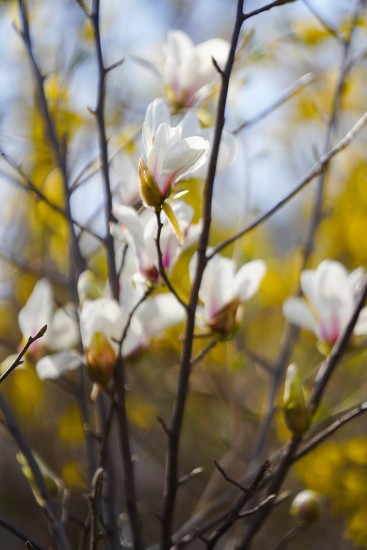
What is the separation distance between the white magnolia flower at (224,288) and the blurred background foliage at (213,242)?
0.14 metres

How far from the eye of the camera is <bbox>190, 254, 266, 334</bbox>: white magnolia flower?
0.79 metres

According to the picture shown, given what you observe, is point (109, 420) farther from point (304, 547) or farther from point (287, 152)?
point (287, 152)

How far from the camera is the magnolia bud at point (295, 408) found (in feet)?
2.31

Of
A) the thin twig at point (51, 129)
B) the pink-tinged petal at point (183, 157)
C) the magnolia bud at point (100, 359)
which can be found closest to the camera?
the pink-tinged petal at point (183, 157)

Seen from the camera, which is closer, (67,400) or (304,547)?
(304,547)

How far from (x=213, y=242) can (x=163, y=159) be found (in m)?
0.98

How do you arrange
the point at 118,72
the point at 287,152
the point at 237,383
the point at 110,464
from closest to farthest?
1. the point at 110,464
2. the point at 118,72
3. the point at 237,383
4. the point at 287,152

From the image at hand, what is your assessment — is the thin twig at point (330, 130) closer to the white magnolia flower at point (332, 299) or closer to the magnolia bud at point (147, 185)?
the white magnolia flower at point (332, 299)

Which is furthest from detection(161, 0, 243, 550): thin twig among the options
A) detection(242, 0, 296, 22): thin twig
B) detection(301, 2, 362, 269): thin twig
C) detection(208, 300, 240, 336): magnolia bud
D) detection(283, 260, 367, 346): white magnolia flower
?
detection(301, 2, 362, 269): thin twig

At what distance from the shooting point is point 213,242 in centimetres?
161

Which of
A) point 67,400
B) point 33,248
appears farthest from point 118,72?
point 67,400

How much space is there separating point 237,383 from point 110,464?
108 centimetres

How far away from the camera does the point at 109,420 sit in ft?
2.33

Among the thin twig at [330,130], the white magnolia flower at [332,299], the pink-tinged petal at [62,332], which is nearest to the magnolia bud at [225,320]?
the white magnolia flower at [332,299]
